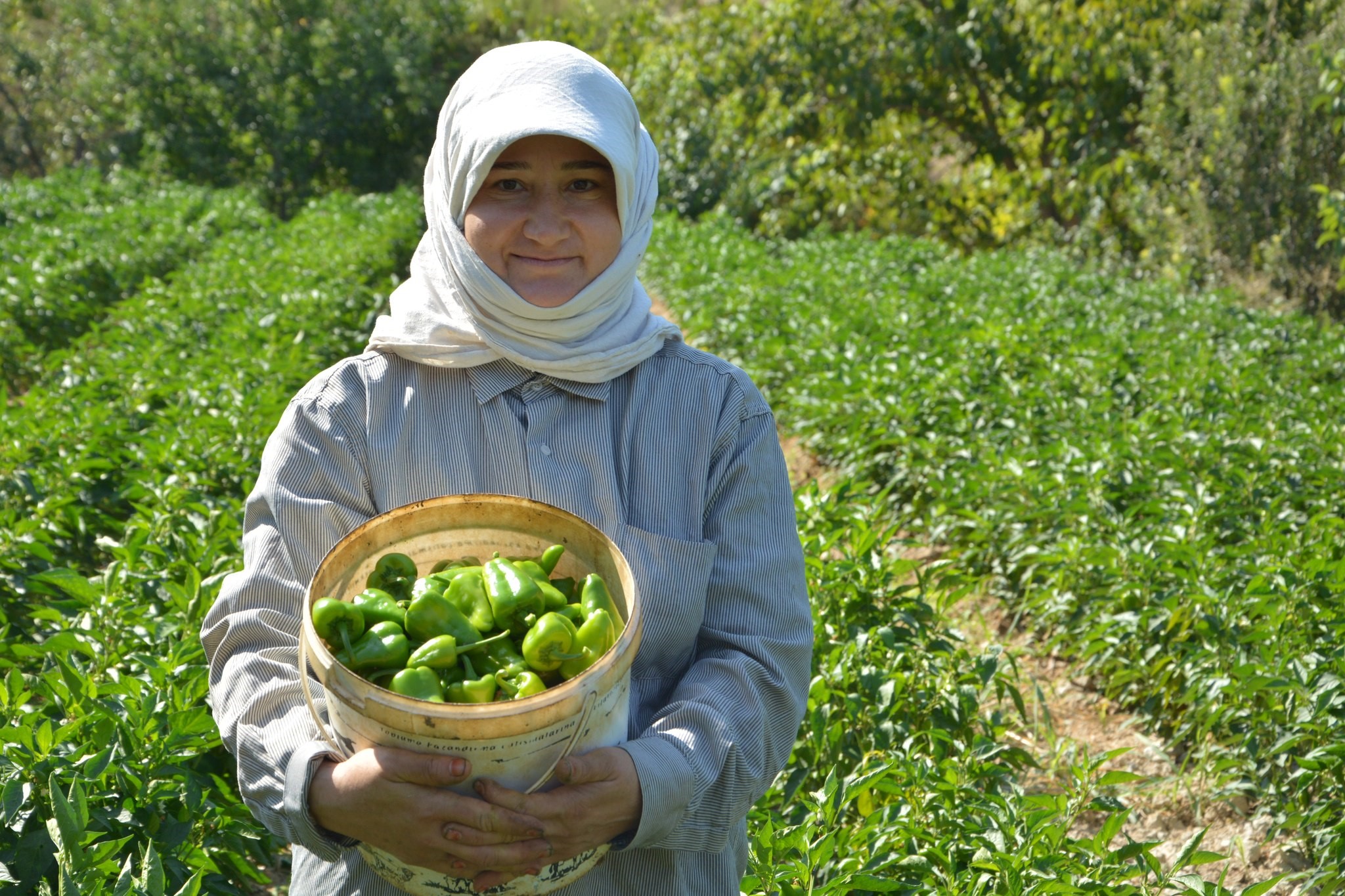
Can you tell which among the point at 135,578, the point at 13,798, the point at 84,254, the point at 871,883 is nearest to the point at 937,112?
the point at 84,254

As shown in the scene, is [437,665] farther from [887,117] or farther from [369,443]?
[887,117]

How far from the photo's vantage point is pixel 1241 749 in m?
3.28

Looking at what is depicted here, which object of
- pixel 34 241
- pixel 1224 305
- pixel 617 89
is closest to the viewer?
pixel 617 89

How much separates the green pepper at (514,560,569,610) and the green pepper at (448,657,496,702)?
142mm

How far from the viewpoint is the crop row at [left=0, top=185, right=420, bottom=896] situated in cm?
215

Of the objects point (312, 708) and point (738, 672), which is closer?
point (312, 708)

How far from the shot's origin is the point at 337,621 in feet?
4.71

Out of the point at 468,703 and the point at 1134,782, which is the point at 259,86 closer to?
the point at 1134,782

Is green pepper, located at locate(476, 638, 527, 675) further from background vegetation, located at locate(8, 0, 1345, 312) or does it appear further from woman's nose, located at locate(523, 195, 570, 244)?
background vegetation, located at locate(8, 0, 1345, 312)

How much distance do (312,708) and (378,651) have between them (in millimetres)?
161

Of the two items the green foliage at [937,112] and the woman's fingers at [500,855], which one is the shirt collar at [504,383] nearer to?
the woman's fingers at [500,855]

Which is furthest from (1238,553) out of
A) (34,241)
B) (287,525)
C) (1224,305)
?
(34,241)

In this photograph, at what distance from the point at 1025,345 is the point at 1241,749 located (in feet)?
12.9

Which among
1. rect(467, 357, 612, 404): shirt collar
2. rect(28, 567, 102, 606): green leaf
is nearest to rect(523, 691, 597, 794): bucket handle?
rect(467, 357, 612, 404): shirt collar
